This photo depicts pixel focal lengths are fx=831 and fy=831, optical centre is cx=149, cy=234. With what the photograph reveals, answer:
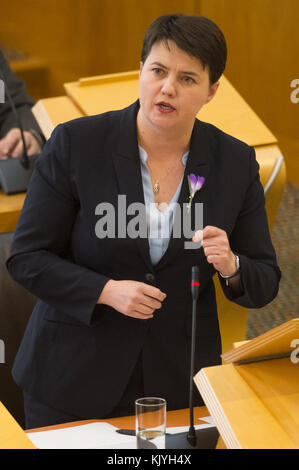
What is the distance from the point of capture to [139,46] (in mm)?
4633

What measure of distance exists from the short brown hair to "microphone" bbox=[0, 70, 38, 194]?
762 mm

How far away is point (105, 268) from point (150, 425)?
0.45 meters

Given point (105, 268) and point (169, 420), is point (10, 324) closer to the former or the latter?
point (105, 268)

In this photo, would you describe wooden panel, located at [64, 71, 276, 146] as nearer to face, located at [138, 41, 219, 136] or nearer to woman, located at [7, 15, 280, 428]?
woman, located at [7, 15, 280, 428]

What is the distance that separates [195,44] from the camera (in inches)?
60.8

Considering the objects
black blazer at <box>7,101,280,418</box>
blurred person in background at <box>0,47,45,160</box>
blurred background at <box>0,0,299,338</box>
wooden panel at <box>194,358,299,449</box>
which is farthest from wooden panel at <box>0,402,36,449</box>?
blurred background at <box>0,0,299,338</box>

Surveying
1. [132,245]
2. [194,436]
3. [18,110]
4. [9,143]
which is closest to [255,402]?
[194,436]

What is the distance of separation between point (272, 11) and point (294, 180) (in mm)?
846

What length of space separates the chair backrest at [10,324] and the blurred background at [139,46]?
5.72 feet

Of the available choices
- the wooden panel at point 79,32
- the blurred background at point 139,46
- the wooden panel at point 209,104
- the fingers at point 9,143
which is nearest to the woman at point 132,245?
the wooden panel at point 209,104

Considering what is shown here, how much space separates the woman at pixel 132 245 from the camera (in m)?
1.58

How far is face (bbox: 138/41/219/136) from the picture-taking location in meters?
1.55

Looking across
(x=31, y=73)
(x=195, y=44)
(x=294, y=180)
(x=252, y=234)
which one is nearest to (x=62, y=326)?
(x=252, y=234)

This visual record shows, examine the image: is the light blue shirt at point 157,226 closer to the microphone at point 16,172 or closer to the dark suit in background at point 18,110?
the microphone at point 16,172
